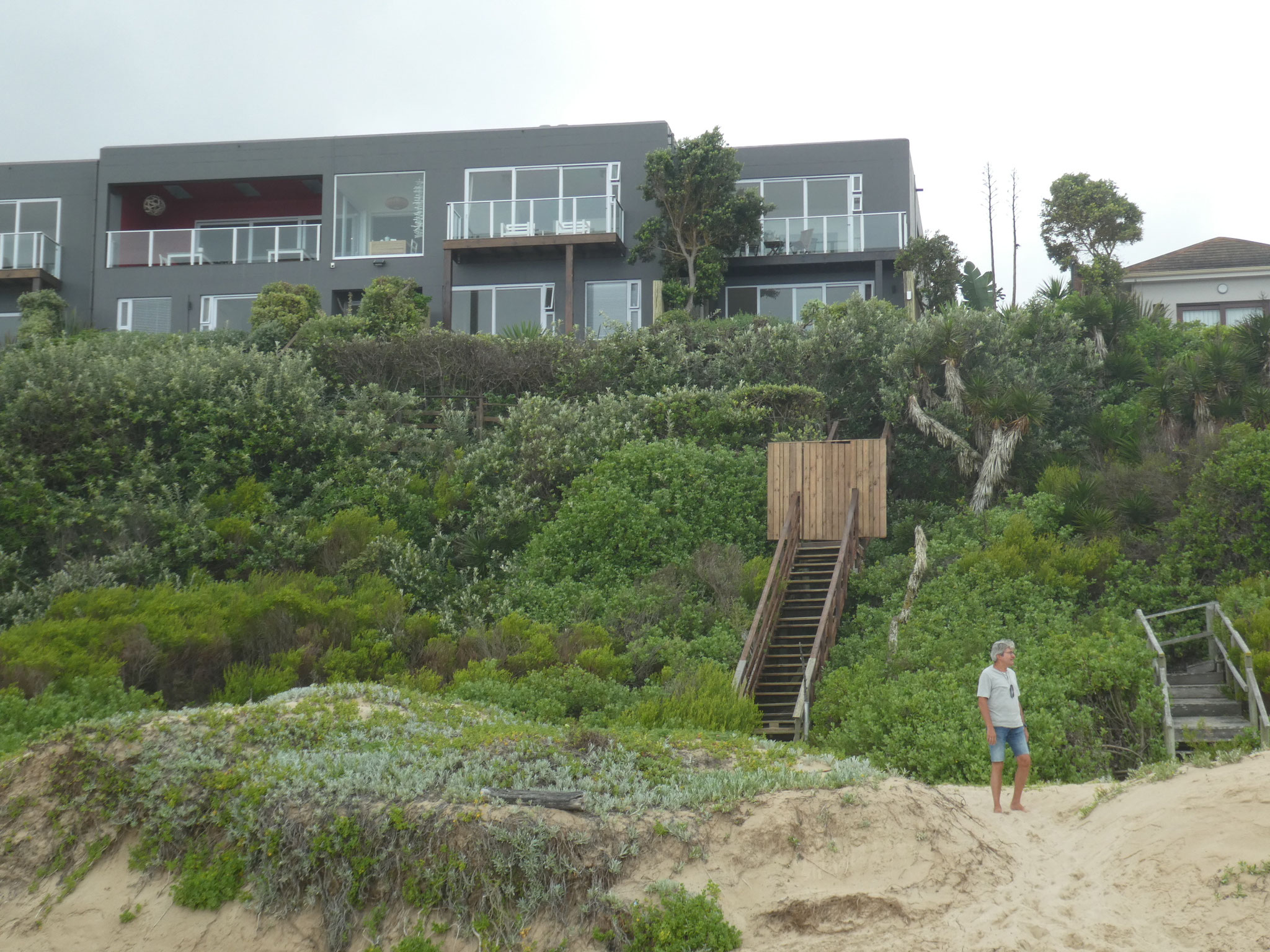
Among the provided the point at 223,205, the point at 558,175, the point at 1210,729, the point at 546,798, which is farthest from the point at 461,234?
the point at 546,798

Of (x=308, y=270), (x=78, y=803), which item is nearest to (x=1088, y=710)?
(x=78, y=803)

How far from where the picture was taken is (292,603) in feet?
46.0

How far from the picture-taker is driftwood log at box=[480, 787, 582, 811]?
24.4 ft

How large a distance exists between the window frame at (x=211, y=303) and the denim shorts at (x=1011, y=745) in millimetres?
23021

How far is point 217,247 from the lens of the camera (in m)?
27.5

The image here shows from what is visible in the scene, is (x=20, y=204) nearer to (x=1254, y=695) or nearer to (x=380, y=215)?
(x=380, y=215)

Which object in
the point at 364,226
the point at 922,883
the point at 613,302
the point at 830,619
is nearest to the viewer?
the point at 922,883

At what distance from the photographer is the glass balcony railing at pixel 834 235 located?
2606cm

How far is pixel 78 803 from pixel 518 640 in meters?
6.33

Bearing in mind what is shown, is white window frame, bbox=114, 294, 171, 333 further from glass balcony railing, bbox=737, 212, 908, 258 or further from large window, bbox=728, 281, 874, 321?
glass balcony railing, bbox=737, 212, 908, 258

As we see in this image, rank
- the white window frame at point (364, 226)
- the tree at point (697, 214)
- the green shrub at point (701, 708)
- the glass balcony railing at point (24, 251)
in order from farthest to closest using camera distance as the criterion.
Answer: the glass balcony railing at point (24, 251) → the white window frame at point (364, 226) → the tree at point (697, 214) → the green shrub at point (701, 708)

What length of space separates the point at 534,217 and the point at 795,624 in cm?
1411

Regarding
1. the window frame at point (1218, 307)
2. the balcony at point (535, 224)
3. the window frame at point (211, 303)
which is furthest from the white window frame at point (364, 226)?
the window frame at point (1218, 307)

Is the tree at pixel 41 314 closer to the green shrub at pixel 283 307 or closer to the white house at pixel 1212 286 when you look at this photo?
the green shrub at pixel 283 307
